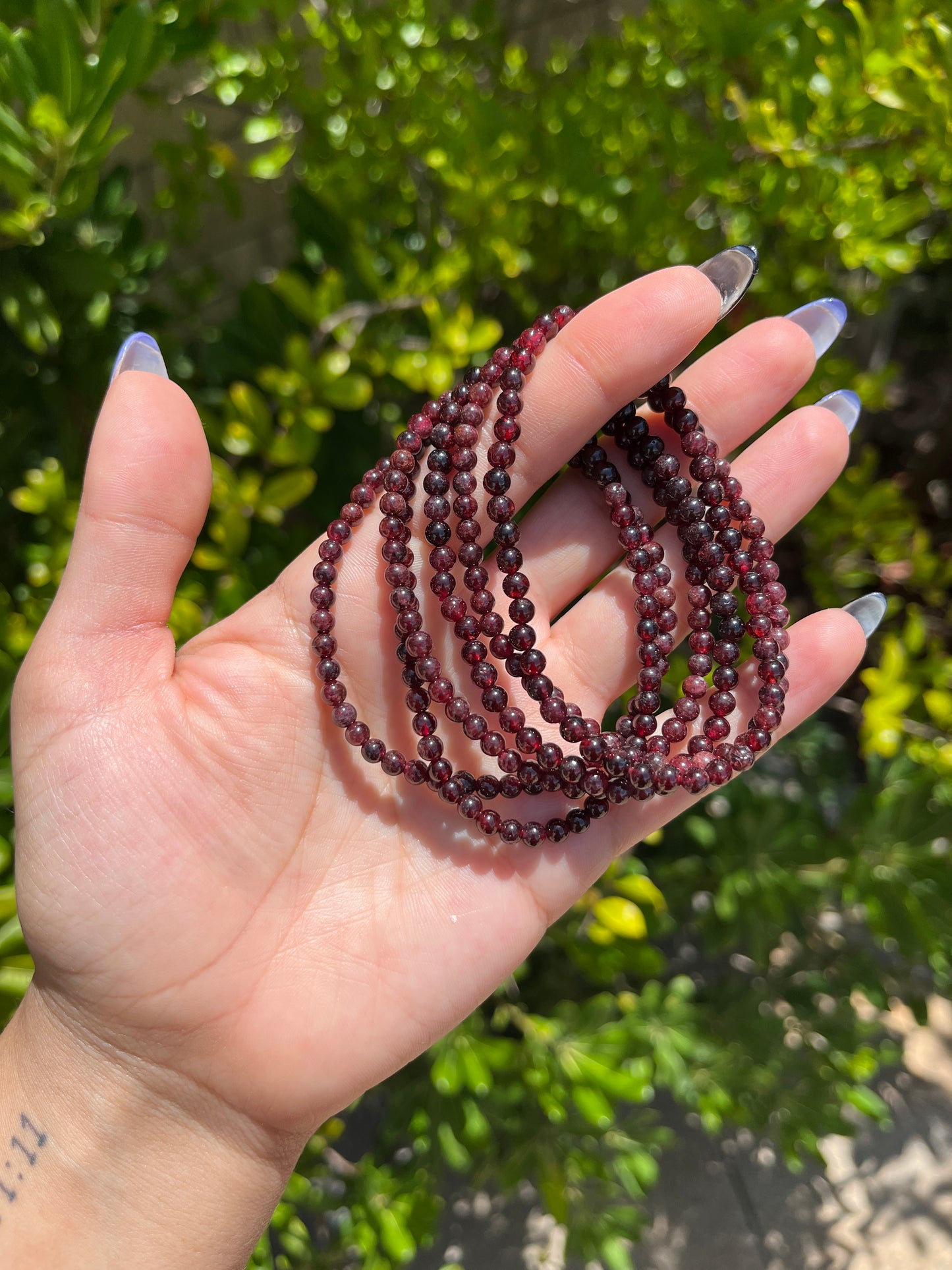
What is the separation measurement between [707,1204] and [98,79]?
2651 mm

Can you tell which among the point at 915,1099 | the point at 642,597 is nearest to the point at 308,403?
the point at 642,597

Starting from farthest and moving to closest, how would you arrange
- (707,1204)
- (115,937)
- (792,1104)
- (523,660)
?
1. (707,1204)
2. (792,1104)
3. (523,660)
4. (115,937)

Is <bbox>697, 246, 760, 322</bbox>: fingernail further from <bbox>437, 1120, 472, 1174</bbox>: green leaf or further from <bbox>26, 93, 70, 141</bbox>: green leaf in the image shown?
<bbox>437, 1120, 472, 1174</bbox>: green leaf

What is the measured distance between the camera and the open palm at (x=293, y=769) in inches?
47.4

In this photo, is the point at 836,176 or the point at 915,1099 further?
the point at 915,1099

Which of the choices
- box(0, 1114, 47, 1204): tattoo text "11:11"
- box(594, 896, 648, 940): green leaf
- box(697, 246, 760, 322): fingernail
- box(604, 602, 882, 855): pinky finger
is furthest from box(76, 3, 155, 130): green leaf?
box(594, 896, 648, 940): green leaf

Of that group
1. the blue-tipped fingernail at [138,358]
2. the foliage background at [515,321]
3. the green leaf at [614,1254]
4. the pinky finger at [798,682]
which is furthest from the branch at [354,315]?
the green leaf at [614,1254]

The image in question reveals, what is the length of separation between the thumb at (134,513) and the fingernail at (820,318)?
1.03 meters

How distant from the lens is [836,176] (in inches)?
58.6

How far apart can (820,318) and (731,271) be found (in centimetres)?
25

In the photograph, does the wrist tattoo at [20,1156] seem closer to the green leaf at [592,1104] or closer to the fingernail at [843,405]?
the green leaf at [592,1104]

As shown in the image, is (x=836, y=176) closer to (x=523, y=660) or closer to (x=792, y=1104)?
(x=523, y=660)

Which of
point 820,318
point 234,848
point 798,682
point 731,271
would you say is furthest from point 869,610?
point 234,848

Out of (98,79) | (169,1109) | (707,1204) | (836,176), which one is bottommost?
(707,1204)
